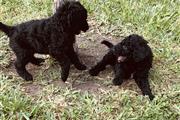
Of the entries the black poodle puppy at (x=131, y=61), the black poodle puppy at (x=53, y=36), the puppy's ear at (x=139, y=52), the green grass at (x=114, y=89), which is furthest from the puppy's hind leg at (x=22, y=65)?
the puppy's ear at (x=139, y=52)

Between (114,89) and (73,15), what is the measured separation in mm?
1230

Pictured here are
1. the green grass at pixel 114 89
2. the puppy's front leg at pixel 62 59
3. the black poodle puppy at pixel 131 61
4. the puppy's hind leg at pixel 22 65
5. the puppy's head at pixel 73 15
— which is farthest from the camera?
the puppy's hind leg at pixel 22 65

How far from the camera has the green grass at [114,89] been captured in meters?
5.04

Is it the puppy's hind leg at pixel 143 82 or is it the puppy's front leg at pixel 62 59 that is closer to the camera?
the puppy's front leg at pixel 62 59

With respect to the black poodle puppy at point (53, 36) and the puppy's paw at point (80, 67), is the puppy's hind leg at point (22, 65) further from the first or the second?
the puppy's paw at point (80, 67)

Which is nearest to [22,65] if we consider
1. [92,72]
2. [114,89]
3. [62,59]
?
[62,59]

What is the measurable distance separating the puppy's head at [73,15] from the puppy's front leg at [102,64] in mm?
729

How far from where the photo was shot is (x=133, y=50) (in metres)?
5.31

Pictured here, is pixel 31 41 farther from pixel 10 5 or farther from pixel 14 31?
pixel 10 5

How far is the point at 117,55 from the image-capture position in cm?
548

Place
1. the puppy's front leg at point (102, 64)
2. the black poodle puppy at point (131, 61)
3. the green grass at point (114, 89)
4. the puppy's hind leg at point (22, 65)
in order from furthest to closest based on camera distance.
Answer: the puppy's front leg at point (102, 64) < the puppy's hind leg at point (22, 65) < the black poodle puppy at point (131, 61) < the green grass at point (114, 89)

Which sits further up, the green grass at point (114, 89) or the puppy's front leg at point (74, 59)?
the puppy's front leg at point (74, 59)

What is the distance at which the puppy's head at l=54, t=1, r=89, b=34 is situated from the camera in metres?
4.91

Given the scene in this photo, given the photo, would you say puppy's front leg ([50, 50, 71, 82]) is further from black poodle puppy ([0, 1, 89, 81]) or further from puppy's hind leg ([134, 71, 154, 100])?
puppy's hind leg ([134, 71, 154, 100])
